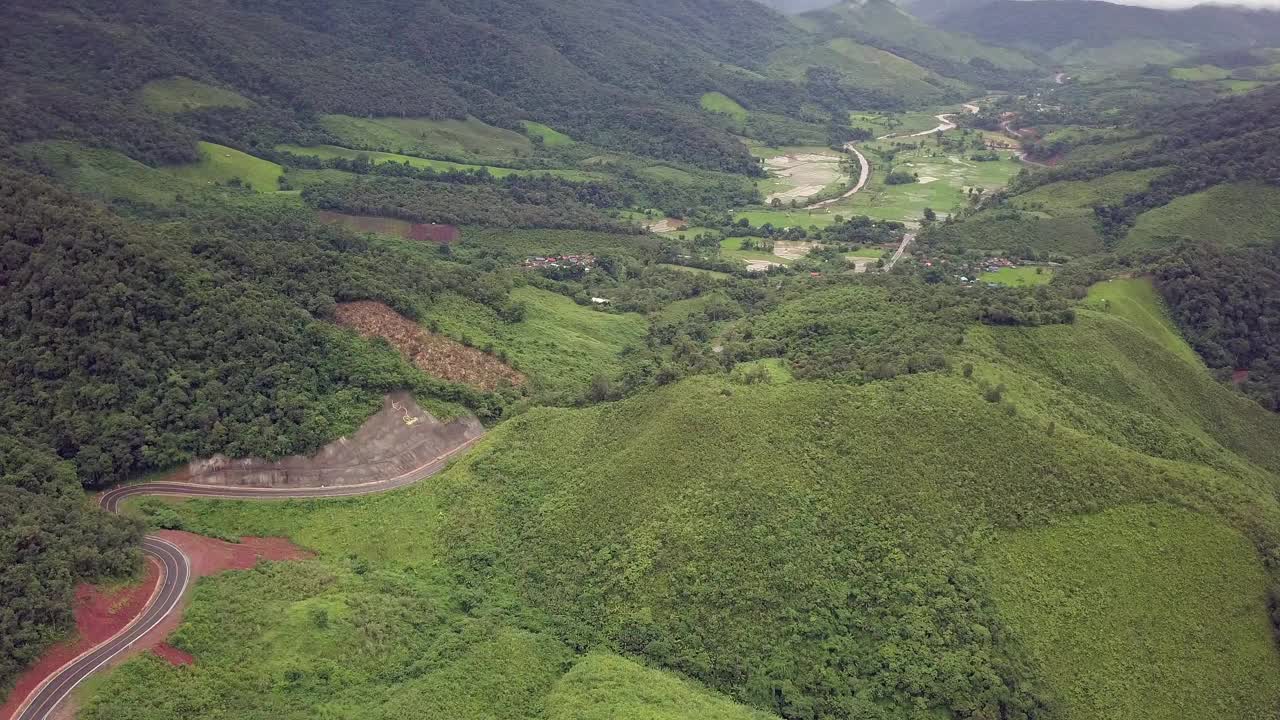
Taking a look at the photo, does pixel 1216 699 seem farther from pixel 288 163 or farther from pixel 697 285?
pixel 288 163

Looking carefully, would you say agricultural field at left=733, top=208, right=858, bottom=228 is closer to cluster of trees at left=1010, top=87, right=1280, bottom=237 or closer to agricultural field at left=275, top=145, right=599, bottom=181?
cluster of trees at left=1010, top=87, right=1280, bottom=237

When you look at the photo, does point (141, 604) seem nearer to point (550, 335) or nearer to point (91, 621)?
point (91, 621)

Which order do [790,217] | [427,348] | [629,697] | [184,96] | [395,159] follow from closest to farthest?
[629,697]
[427,348]
[184,96]
[790,217]
[395,159]

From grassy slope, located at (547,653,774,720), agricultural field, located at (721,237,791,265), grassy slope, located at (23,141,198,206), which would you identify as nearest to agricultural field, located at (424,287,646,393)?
Answer: agricultural field, located at (721,237,791,265)

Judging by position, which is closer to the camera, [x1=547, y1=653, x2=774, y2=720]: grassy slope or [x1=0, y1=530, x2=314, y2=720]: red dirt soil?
[x1=547, y1=653, x2=774, y2=720]: grassy slope

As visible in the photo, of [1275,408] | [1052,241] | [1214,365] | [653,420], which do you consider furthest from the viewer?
[1052,241]

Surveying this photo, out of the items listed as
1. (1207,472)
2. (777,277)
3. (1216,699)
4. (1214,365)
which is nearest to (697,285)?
(777,277)

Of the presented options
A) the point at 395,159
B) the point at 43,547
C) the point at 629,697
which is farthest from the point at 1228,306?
the point at 395,159
